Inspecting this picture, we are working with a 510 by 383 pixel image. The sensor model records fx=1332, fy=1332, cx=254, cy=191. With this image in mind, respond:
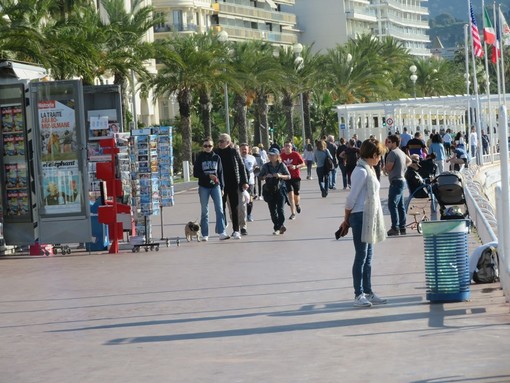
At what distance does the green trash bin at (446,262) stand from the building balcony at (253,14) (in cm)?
10376

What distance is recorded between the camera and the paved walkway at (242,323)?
9.35 metres

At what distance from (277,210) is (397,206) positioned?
8.03 feet

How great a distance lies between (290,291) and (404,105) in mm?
54452

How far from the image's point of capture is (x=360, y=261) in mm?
12922

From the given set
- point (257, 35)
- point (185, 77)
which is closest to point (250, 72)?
point (185, 77)

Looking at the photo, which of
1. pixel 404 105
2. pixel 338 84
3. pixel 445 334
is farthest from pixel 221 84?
pixel 445 334

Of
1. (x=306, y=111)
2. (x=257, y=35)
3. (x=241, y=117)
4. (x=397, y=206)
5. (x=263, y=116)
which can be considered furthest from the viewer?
(x=257, y=35)

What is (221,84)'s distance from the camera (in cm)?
6544

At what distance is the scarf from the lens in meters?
12.8

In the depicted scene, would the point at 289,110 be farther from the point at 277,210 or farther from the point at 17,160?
the point at 17,160

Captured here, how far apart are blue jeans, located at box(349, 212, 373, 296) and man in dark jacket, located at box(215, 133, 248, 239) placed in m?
10.4

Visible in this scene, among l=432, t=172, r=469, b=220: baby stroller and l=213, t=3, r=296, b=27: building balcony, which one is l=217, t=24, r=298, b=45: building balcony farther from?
l=432, t=172, r=469, b=220: baby stroller

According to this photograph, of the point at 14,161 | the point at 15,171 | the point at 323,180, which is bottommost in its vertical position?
the point at 323,180

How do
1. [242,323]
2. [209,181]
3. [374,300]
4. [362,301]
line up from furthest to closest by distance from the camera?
[209,181] → [374,300] → [362,301] → [242,323]
